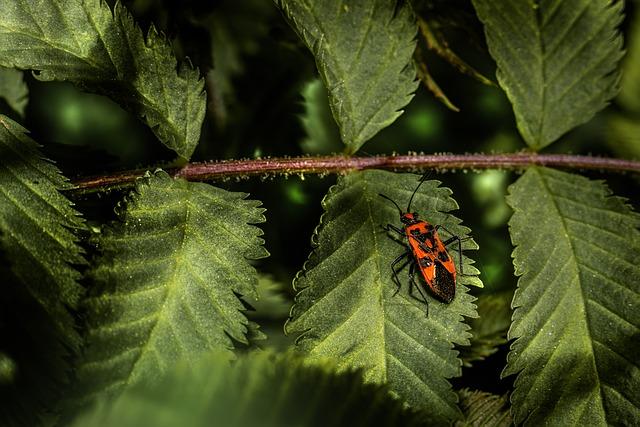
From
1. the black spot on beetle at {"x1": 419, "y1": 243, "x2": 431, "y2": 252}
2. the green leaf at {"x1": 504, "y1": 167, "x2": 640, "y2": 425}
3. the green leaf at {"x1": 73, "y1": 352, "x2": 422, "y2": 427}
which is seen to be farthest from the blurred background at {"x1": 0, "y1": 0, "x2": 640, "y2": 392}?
the green leaf at {"x1": 73, "y1": 352, "x2": 422, "y2": 427}

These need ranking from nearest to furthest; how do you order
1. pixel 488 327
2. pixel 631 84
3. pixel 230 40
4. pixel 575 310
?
pixel 575 310 → pixel 488 327 → pixel 230 40 → pixel 631 84

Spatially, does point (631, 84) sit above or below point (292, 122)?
above

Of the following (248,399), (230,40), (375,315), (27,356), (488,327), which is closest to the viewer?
(248,399)

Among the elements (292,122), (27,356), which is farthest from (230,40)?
(27,356)

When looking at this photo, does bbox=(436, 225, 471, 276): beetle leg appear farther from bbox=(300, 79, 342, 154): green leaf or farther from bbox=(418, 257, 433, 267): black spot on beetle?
bbox=(300, 79, 342, 154): green leaf

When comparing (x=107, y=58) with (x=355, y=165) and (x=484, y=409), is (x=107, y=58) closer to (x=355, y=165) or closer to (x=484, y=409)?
(x=355, y=165)

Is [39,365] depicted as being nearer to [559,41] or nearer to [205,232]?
[205,232]

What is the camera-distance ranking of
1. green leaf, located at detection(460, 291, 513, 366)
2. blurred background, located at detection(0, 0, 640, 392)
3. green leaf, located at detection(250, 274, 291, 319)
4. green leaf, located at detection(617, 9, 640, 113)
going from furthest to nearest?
green leaf, located at detection(617, 9, 640, 113) → blurred background, located at detection(0, 0, 640, 392) → green leaf, located at detection(250, 274, 291, 319) → green leaf, located at detection(460, 291, 513, 366)
